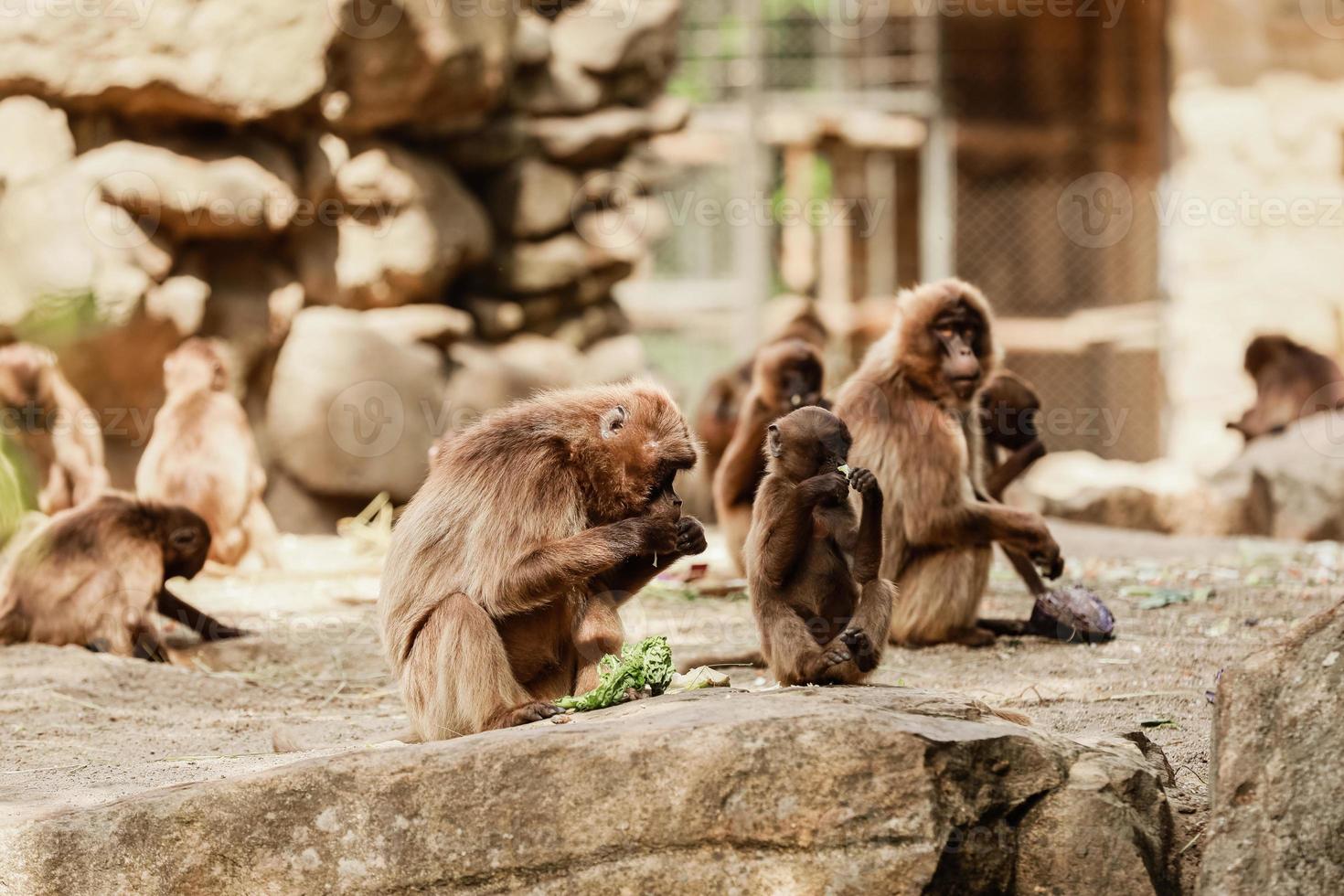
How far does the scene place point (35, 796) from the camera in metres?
4.65

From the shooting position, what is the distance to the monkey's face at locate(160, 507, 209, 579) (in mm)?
7754

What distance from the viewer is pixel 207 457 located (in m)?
10.1

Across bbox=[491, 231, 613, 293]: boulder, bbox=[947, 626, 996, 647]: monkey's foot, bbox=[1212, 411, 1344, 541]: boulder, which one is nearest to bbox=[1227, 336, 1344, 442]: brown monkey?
bbox=[1212, 411, 1344, 541]: boulder

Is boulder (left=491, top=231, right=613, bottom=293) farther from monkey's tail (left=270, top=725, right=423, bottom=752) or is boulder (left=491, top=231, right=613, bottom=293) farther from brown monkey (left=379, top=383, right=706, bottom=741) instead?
brown monkey (left=379, top=383, right=706, bottom=741)

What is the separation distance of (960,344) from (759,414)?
2.04 m

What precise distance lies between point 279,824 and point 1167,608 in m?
5.59

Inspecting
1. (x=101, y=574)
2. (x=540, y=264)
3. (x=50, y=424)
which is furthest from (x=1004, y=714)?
(x=540, y=264)

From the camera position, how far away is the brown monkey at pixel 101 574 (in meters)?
7.65

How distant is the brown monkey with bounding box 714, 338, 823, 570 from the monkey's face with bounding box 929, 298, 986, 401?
1637mm

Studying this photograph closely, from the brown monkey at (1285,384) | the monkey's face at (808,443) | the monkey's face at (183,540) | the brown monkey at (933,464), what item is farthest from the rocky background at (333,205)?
the monkey's face at (808,443)

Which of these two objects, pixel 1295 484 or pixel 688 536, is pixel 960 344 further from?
pixel 1295 484

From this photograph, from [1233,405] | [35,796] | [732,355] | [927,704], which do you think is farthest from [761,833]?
[1233,405]

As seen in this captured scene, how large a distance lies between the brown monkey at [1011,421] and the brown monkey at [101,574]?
13.4ft

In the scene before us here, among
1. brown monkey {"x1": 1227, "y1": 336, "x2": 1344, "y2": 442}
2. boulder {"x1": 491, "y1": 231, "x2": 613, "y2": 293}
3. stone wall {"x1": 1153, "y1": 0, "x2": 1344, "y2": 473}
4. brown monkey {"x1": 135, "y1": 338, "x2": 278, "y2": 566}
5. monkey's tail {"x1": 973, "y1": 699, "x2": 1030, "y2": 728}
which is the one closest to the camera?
monkey's tail {"x1": 973, "y1": 699, "x2": 1030, "y2": 728}
